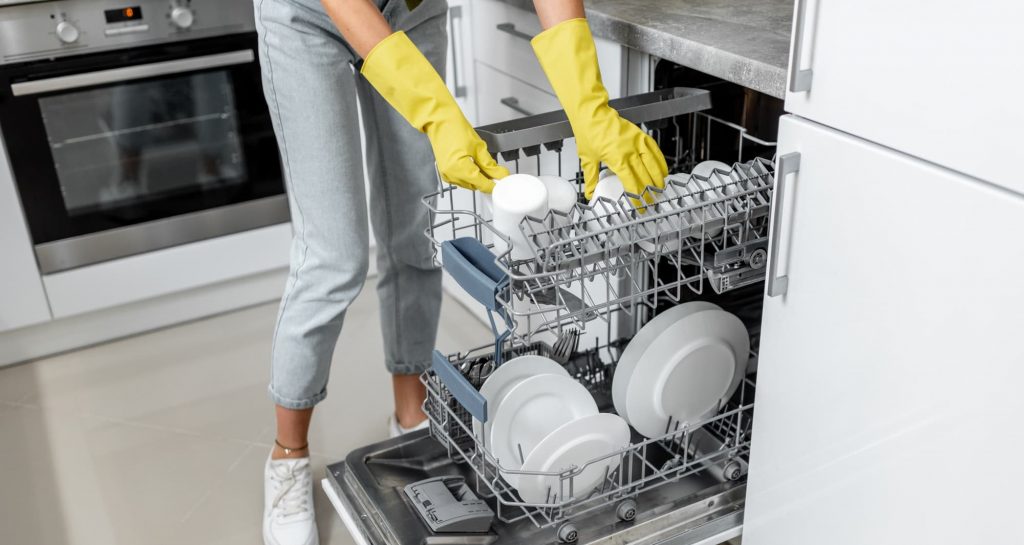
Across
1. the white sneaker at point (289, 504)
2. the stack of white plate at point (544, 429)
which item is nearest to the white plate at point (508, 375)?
the stack of white plate at point (544, 429)

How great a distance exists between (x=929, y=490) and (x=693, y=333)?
0.38 m

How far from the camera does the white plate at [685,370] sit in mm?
1250

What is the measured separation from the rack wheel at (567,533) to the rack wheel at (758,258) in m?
0.41

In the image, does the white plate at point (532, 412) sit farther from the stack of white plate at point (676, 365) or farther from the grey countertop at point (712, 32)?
the grey countertop at point (712, 32)

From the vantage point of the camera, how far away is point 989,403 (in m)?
0.87

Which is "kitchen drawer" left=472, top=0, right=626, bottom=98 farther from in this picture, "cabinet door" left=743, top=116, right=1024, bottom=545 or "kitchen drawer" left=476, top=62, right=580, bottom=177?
"cabinet door" left=743, top=116, right=1024, bottom=545

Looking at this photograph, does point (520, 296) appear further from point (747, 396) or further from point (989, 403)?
point (747, 396)

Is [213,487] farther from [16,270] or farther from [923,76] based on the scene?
[923,76]

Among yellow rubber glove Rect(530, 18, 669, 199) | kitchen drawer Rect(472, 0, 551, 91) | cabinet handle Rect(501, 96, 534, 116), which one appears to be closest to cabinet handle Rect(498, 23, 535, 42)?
kitchen drawer Rect(472, 0, 551, 91)

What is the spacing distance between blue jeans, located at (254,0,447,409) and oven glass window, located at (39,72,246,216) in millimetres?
740

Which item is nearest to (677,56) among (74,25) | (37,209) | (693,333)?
(693,333)

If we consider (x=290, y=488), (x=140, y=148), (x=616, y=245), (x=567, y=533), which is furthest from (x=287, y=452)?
(x=140, y=148)

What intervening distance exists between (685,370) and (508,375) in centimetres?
24

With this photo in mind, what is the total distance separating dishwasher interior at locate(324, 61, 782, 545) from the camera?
1.01 meters
